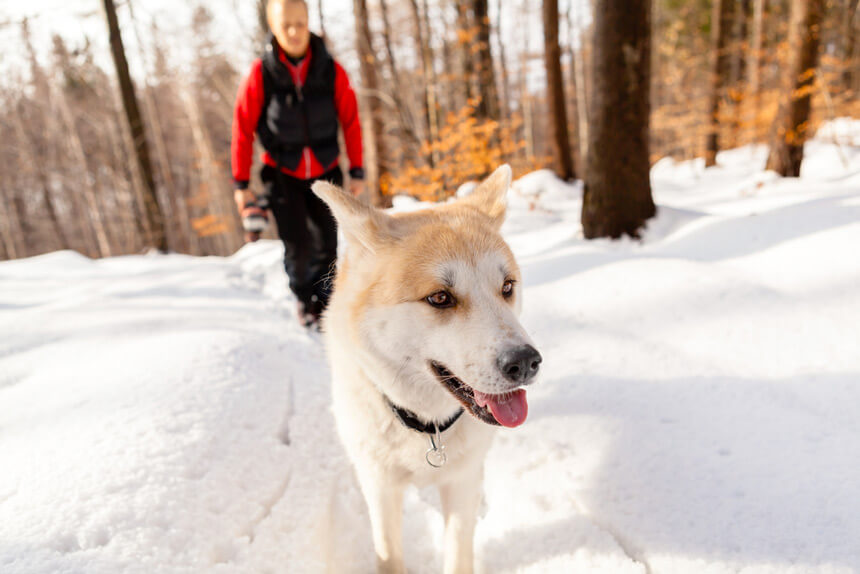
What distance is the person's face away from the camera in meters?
3.07

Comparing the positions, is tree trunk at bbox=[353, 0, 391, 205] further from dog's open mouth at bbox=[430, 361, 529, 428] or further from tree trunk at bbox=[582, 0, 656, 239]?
dog's open mouth at bbox=[430, 361, 529, 428]

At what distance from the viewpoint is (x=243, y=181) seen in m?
3.46

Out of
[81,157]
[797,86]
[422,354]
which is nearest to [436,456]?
[422,354]

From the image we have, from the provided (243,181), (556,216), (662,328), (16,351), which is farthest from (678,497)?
(556,216)

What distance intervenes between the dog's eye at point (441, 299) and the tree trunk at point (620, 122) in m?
3.62

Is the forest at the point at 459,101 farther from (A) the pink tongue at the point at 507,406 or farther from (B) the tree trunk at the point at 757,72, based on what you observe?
(A) the pink tongue at the point at 507,406

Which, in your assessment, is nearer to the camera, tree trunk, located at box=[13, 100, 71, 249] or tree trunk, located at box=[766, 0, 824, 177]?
tree trunk, located at box=[766, 0, 824, 177]

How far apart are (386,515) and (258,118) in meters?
3.04

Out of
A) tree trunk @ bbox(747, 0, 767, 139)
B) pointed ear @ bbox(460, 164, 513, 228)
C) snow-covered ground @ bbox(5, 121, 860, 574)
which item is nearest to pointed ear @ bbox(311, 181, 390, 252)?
pointed ear @ bbox(460, 164, 513, 228)

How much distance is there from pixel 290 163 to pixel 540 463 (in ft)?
9.24

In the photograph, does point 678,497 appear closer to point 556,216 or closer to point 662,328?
point 662,328

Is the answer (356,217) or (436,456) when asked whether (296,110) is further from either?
(436,456)

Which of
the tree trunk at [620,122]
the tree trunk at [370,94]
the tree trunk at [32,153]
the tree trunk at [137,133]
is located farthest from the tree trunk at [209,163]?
the tree trunk at [620,122]

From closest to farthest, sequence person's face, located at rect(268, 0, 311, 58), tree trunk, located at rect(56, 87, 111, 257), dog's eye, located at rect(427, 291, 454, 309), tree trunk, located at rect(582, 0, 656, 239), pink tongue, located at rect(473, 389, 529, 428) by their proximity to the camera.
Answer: pink tongue, located at rect(473, 389, 529, 428)
dog's eye, located at rect(427, 291, 454, 309)
person's face, located at rect(268, 0, 311, 58)
tree trunk, located at rect(582, 0, 656, 239)
tree trunk, located at rect(56, 87, 111, 257)
